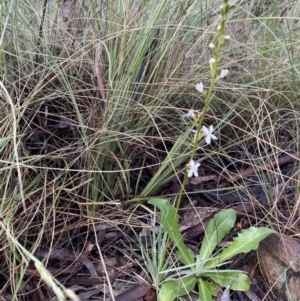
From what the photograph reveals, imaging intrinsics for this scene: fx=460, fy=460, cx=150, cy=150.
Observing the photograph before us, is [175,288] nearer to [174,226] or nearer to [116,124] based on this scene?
[174,226]

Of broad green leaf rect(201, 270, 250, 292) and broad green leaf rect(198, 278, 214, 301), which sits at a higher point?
broad green leaf rect(201, 270, 250, 292)

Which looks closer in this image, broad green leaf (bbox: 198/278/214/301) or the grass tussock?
broad green leaf (bbox: 198/278/214/301)

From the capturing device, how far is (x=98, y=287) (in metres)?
1.43

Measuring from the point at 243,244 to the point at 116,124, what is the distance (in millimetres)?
559

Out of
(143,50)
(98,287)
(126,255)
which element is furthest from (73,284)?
(143,50)

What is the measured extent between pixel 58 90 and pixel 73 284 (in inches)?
25.6

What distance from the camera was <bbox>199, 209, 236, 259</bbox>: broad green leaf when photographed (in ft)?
4.71

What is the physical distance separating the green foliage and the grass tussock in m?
0.08

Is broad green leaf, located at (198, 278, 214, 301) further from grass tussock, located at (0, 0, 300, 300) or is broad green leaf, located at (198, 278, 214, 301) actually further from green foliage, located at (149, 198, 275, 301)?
grass tussock, located at (0, 0, 300, 300)

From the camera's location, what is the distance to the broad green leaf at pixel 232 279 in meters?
1.35

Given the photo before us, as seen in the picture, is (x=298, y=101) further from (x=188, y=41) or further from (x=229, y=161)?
(x=188, y=41)

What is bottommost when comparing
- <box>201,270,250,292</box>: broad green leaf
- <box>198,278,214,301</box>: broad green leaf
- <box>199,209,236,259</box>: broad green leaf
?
<box>198,278,214,301</box>: broad green leaf

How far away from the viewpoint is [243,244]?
139cm

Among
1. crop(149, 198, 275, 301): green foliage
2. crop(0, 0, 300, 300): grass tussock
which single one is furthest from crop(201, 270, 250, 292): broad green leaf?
crop(0, 0, 300, 300): grass tussock
